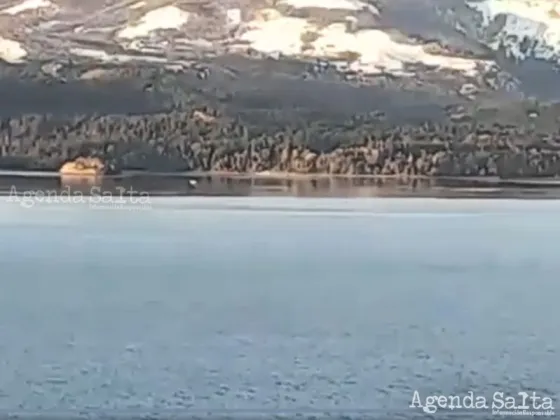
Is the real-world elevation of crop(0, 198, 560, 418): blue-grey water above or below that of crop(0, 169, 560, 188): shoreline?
below

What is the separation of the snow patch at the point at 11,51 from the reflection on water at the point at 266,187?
34cm

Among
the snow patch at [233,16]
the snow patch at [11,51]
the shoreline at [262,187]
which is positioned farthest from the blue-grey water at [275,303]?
the snow patch at [233,16]

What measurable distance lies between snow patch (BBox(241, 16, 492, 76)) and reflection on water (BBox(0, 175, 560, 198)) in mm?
337

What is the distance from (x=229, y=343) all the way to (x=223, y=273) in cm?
30

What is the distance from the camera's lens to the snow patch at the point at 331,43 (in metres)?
2.67

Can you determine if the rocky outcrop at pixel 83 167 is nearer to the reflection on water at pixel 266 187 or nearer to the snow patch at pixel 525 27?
the reflection on water at pixel 266 187

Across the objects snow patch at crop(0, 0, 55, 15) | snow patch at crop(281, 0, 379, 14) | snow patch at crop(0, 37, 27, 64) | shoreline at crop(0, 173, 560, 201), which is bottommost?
shoreline at crop(0, 173, 560, 201)

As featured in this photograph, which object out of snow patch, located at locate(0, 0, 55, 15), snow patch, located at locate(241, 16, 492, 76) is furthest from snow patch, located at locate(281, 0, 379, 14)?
snow patch, located at locate(0, 0, 55, 15)

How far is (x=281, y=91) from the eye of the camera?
8.63 feet

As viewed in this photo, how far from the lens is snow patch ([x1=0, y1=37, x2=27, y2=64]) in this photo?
2.64 meters

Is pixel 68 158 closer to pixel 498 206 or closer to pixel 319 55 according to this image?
pixel 319 55

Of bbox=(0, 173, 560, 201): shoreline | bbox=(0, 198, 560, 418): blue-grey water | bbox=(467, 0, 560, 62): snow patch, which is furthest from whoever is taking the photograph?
bbox=(467, 0, 560, 62): snow patch

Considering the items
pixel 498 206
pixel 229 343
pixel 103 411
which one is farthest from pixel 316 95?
pixel 103 411

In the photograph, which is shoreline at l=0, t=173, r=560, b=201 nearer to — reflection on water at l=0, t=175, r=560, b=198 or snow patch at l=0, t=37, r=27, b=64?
reflection on water at l=0, t=175, r=560, b=198
